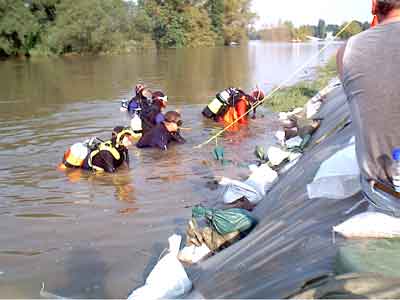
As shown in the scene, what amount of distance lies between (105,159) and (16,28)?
3576cm

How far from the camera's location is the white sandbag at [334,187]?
12.2 ft

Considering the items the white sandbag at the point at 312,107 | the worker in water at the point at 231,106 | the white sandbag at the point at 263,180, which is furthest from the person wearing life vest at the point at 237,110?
the white sandbag at the point at 263,180

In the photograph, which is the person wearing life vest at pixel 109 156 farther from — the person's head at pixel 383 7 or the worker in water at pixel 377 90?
the person's head at pixel 383 7

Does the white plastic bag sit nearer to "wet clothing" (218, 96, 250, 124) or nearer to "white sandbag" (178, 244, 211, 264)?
"white sandbag" (178, 244, 211, 264)

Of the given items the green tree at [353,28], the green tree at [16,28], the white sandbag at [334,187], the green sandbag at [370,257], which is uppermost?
the green tree at [16,28]

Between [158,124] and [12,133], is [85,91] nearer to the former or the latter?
[12,133]

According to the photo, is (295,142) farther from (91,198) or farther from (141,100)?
(141,100)

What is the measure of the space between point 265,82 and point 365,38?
18716mm

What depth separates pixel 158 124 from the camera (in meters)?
9.81

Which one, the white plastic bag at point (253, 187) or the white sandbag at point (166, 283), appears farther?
the white plastic bag at point (253, 187)

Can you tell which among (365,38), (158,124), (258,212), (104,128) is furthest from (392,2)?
(104,128)

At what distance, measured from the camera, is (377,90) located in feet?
9.16

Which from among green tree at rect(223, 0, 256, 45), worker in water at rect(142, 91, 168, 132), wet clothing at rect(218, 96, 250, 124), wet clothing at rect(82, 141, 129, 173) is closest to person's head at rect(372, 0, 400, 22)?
wet clothing at rect(82, 141, 129, 173)

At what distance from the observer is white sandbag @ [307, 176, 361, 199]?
373cm
